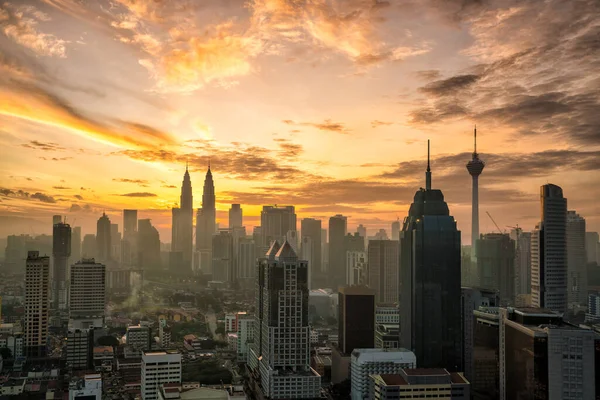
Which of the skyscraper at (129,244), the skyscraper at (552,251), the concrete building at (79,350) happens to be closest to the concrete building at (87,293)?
the concrete building at (79,350)

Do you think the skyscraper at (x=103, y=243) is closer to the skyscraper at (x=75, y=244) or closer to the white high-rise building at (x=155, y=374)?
the skyscraper at (x=75, y=244)

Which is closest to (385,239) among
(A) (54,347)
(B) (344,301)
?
(B) (344,301)

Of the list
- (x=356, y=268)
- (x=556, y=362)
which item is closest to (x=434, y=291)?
(x=556, y=362)

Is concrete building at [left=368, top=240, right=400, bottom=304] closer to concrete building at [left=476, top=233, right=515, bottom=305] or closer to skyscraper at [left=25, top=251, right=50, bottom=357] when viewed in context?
concrete building at [left=476, top=233, right=515, bottom=305]

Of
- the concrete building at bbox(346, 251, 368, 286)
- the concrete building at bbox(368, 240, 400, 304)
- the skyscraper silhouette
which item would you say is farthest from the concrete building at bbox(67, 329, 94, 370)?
the skyscraper silhouette

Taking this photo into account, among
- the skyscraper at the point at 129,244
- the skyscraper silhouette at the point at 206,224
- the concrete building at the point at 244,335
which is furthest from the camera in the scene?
the skyscraper silhouette at the point at 206,224

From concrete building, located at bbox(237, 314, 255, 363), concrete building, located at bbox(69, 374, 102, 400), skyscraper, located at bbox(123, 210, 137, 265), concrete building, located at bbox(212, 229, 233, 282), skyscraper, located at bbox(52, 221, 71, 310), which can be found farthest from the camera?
concrete building, located at bbox(212, 229, 233, 282)
